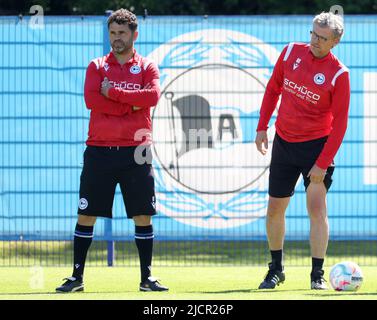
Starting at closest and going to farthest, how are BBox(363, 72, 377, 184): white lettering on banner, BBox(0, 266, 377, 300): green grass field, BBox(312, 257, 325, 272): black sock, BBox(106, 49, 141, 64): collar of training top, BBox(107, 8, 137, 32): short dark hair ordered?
BBox(0, 266, 377, 300): green grass field < BBox(107, 8, 137, 32): short dark hair < BBox(106, 49, 141, 64): collar of training top < BBox(312, 257, 325, 272): black sock < BBox(363, 72, 377, 184): white lettering on banner

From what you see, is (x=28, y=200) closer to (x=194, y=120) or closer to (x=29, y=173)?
(x=29, y=173)

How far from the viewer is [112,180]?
8.31 meters

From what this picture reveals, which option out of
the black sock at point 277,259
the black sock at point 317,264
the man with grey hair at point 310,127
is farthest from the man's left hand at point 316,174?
the black sock at point 277,259

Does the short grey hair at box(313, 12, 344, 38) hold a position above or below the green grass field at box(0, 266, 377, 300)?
above

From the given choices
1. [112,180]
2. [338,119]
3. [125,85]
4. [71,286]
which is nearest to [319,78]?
[338,119]

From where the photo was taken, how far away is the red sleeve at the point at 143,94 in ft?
26.6

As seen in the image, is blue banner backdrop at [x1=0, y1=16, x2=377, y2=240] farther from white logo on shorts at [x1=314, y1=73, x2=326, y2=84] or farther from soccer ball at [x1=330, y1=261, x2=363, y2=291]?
soccer ball at [x1=330, y1=261, x2=363, y2=291]

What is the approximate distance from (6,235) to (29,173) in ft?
2.08

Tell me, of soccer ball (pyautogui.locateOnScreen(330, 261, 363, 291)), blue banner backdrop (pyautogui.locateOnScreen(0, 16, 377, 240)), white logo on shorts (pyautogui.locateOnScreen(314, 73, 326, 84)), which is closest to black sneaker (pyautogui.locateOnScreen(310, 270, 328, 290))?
soccer ball (pyautogui.locateOnScreen(330, 261, 363, 291))

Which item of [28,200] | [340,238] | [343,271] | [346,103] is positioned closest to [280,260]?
[343,271]

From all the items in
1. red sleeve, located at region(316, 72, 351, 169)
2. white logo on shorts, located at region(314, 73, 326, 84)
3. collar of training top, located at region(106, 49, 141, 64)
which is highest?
collar of training top, located at region(106, 49, 141, 64)

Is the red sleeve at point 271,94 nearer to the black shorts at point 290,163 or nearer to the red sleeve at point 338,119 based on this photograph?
the black shorts at point 290,163

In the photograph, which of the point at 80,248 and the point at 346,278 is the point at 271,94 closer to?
the point at 346,278

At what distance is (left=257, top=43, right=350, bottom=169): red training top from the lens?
27.1ft
